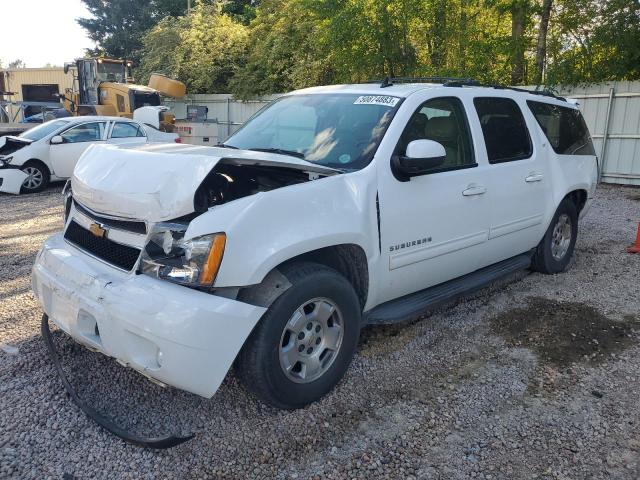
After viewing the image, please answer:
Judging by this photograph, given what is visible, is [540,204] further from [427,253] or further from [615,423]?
[615,423]

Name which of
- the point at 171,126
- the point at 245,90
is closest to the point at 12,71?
the point at 245,90

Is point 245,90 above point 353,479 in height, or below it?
above

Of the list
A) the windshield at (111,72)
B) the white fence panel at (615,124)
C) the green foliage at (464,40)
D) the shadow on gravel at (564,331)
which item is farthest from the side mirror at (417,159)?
the windshield at (111,72)

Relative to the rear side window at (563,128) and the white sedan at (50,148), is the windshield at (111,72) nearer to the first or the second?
the white sedan at (50,148)

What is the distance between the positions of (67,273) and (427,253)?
2.34 metres

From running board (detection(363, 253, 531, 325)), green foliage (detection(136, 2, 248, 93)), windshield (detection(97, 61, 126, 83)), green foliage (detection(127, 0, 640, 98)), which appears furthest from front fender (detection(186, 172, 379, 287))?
green foliage (detection(136, 2, 248, 93))

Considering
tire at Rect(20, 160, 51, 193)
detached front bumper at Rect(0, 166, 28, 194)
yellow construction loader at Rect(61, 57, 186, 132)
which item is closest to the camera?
detached front bumper at Rect(0, 166, 28, 194)

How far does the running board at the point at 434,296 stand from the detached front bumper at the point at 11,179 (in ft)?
30.7

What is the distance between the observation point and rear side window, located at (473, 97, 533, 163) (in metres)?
4.51

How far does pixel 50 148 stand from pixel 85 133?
0.76 metres

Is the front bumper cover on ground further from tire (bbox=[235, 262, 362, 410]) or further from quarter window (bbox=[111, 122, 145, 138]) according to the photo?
quarter window (bbox=[111, 122, 145, 138])

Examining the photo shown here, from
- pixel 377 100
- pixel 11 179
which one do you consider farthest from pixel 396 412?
pixel 11 179

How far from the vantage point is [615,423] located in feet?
10.3

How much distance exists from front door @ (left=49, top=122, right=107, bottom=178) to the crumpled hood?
336 inches
